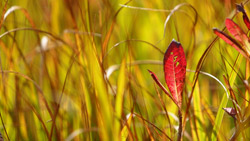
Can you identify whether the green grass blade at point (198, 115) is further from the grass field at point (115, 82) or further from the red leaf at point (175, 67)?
the red leaf at point (175, 67)

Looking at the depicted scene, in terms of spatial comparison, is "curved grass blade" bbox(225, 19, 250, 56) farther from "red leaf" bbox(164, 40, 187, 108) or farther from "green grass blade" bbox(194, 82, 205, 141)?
"green grass blade" bbox(194, 82, 205, 141)

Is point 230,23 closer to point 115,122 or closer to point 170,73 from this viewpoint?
point 170,73

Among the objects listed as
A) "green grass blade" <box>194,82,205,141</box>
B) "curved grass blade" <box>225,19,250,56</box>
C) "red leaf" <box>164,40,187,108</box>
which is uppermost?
"curved grass blade" <box>225,19,250,56</box>

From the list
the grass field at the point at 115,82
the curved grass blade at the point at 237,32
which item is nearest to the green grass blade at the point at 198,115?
the grass field at the point at 115,82

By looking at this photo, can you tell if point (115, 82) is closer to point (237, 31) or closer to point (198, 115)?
point (198, 115)

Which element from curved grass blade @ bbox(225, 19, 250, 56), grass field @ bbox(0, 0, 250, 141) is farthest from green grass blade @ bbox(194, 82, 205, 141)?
curved grass blade @ bbox(225, 19, 250, 56)

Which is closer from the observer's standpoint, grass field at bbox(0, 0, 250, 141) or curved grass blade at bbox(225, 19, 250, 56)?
curved grass blade at bbox(225, 19, 250, 56)

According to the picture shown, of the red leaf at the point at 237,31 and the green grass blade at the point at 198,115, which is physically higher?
the red leaf at the point at 237,31
